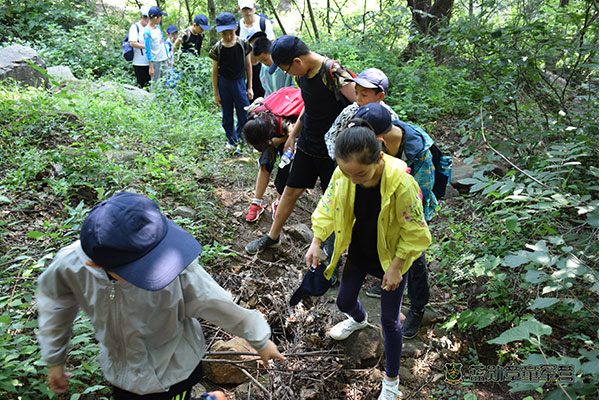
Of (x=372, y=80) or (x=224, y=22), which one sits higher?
(x=224, y=22)

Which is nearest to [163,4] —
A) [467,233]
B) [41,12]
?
[41,12]

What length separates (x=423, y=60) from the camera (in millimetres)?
8625

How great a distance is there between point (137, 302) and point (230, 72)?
15.3 feet

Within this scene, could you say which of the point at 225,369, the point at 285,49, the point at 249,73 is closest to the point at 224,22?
the point at 249,73

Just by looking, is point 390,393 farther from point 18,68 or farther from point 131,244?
point 18,68

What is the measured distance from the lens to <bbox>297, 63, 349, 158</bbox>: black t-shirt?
3.45 m

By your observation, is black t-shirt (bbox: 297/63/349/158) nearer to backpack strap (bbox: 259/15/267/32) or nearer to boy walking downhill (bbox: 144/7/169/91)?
backpack strap (bbox: 259/15/267/32)

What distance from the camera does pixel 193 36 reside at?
341 inches

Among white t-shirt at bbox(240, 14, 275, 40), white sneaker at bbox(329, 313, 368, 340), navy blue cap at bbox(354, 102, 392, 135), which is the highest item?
white t-shirt at bbox(240, 14, 275, 40)

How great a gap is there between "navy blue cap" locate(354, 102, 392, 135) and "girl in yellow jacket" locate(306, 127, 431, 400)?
1.20 ft

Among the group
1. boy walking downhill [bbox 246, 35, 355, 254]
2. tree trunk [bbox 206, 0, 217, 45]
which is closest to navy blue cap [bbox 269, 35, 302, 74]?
boy walking downhill [bbox 246, 35, 355, 254]

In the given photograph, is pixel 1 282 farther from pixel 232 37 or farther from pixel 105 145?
pixel 232 37

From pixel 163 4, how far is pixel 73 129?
9855 millimetres

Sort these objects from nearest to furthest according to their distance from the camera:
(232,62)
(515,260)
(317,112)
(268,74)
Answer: (515,260) < (317,112) < (268,74) < (232,62)
